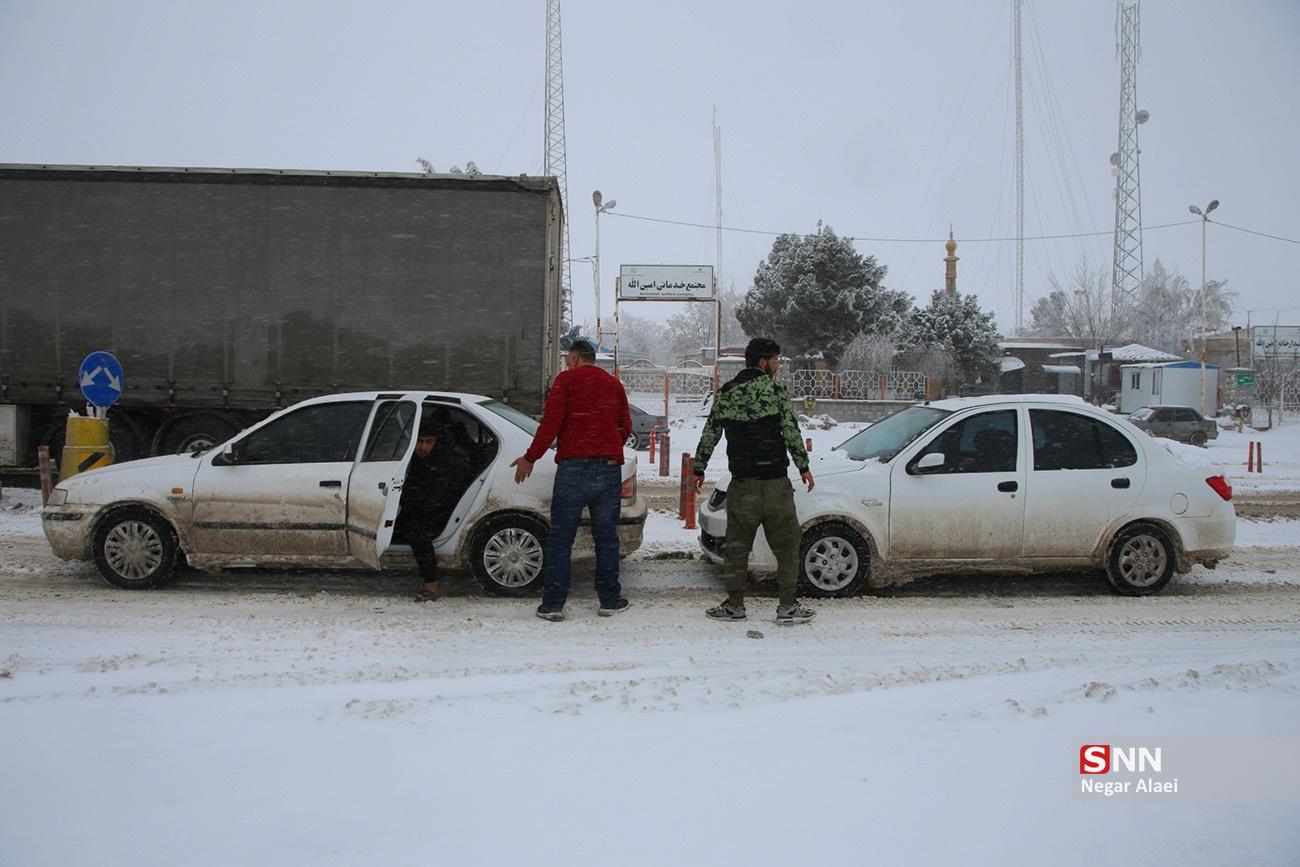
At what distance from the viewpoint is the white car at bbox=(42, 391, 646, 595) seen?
6.02m

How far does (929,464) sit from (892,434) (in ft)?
2.32

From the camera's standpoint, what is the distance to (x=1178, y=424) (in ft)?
82.4

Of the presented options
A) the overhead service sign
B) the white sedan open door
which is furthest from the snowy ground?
the overhead service sign

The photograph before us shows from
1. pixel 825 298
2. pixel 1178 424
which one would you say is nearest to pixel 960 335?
pixel 825 298

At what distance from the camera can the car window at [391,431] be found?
6098 mm

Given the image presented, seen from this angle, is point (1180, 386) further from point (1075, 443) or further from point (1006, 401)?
point (1006, 401)

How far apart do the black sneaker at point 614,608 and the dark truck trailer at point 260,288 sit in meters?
5.85

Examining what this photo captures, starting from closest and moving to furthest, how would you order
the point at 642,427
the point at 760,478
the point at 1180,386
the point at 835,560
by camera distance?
the point at 760,478 → the point at 835,560 → the point at 642,427 → the point at 1180,386

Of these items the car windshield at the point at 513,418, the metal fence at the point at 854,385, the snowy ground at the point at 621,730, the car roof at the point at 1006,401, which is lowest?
the snowy ground at the point at 621,730

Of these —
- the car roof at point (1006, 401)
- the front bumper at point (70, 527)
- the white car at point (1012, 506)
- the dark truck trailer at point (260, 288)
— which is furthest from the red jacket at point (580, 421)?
the dark truck trailer at point (260, 288)

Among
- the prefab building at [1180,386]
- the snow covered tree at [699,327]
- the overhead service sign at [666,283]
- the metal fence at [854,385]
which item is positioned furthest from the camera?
the snow covered tree at [699,327]

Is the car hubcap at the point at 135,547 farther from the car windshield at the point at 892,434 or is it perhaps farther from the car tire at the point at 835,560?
the car windshield at the point at 892,434

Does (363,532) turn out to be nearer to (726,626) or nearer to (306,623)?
(306,623)

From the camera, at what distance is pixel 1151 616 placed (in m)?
5.76
